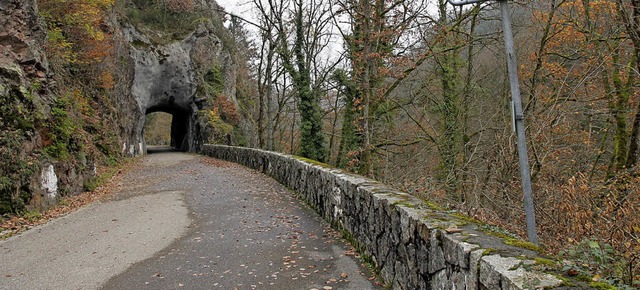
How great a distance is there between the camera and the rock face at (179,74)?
96.3 ft

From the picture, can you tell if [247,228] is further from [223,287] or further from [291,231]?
[223,287]

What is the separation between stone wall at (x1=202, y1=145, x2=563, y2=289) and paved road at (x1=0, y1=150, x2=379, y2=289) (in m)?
0.37

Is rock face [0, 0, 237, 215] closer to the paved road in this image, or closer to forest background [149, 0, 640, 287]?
the paved road

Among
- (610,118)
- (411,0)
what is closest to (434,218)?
(610,118)

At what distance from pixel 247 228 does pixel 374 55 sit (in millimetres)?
6564

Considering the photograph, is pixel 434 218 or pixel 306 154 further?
pixel 306 154

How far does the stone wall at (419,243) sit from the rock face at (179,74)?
2514 cm

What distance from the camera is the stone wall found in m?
2.58

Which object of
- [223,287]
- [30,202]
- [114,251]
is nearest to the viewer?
[223,287]

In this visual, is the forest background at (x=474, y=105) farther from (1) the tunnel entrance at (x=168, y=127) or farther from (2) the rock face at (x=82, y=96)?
(1) the tunnel entrance at (x=168, y=127)

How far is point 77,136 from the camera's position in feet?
40.1

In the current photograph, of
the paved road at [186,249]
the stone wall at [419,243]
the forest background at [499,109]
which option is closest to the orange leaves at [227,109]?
the forest background at [499,109]

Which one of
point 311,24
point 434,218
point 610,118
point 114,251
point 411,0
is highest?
point 311,24

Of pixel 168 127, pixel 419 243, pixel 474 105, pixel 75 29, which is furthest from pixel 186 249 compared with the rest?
pixel 168 127
